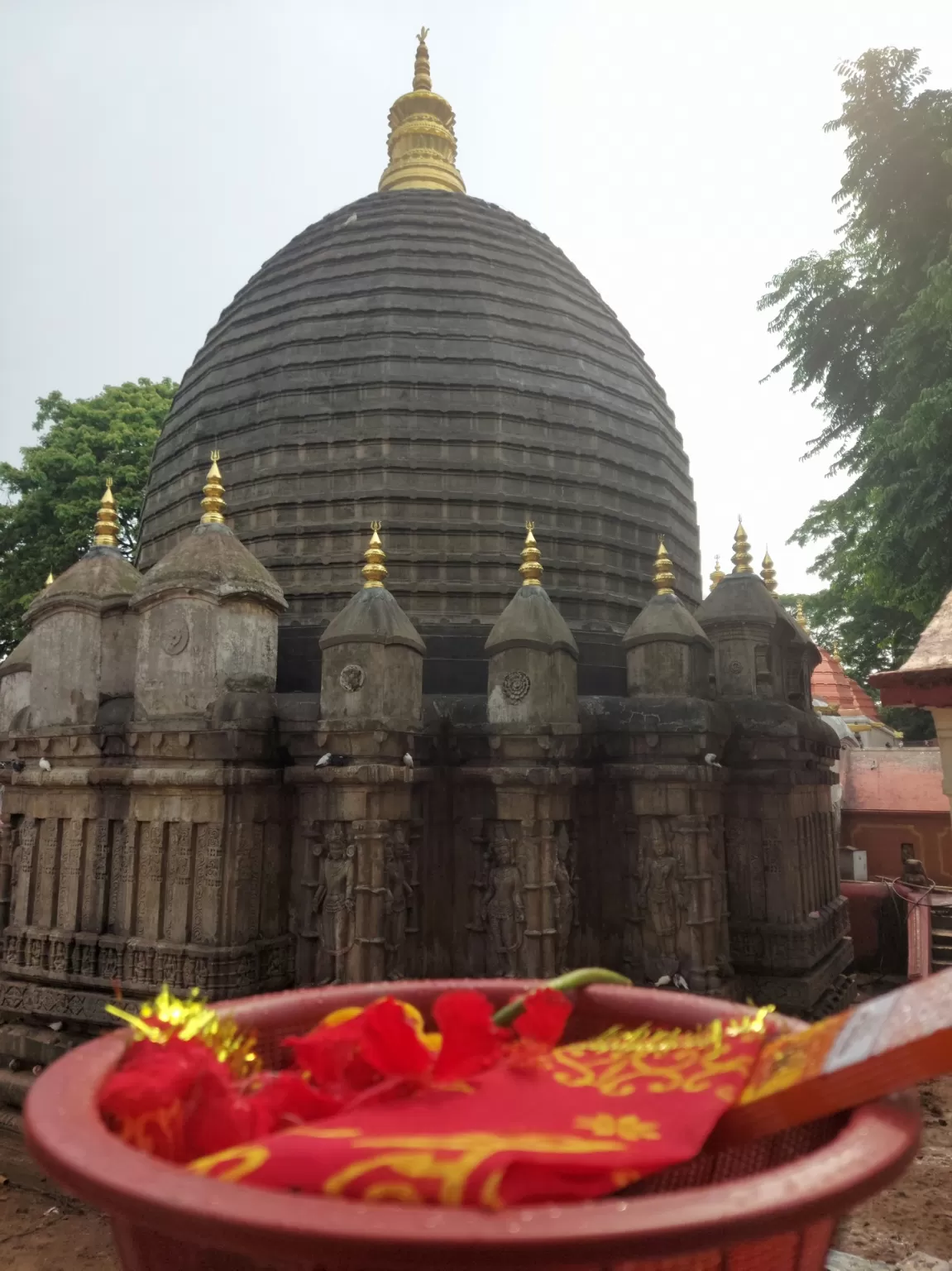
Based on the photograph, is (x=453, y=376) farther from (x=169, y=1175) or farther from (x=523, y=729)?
(x=169, y=1175)

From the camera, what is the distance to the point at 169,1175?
3.58ft

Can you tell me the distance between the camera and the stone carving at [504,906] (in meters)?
7.49

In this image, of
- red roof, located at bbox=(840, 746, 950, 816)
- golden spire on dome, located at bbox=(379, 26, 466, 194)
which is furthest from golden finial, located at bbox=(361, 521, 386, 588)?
red roof, located at bbox=(840, 746, 950, 816)

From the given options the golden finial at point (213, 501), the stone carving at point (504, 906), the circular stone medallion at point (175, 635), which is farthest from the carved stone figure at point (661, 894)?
the golden finial at point (213, 501)

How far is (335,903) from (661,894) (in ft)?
Answer: 10.4

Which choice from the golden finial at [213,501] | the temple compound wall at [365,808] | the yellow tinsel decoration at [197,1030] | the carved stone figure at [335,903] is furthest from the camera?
the golden finial at [213,501]

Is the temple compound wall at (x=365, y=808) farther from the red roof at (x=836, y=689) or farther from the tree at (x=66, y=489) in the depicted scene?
the red roof at (x=836, y=689)

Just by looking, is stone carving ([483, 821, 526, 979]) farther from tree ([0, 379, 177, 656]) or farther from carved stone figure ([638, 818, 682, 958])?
tree ([0, 379, 177, 656])

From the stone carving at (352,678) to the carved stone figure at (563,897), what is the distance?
7.92 feet

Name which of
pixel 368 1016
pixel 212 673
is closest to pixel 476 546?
pixel 212 673

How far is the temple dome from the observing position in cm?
1022

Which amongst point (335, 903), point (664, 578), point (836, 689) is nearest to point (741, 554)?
point (664, 578)

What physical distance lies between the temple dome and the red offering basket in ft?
26.4

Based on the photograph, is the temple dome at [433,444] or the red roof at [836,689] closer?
the temple dome at [433,444]
